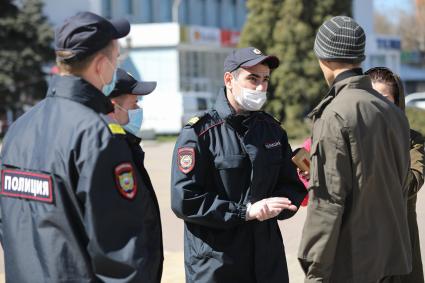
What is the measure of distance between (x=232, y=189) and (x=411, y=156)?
129 cm

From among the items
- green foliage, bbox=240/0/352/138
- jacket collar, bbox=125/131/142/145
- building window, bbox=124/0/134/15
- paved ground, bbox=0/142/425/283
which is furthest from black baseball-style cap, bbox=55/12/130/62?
building window, bbox=124/0/134/15

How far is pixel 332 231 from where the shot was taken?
314cm

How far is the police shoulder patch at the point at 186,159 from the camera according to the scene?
3.79 metres

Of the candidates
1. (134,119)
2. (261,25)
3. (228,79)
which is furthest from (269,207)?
(261,25)

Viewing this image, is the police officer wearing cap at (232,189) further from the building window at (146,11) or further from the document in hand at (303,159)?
the building window at (146,11)

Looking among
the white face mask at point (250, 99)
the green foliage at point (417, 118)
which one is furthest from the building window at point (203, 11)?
the white face mask at point (250, 99)

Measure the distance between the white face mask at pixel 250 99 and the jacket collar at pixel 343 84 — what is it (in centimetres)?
64

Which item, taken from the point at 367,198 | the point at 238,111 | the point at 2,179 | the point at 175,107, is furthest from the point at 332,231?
the point at 175,107

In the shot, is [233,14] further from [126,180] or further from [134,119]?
[126,180]

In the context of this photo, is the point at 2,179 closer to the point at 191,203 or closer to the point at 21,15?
the point at 191,203

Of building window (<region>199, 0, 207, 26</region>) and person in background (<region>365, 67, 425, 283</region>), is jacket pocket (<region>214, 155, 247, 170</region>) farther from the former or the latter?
building window (<region>199, 0, 207, 26</region>)

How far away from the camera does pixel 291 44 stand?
25.9m

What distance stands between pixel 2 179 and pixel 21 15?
1234 inches

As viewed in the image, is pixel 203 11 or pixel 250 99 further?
pixel 203 11
